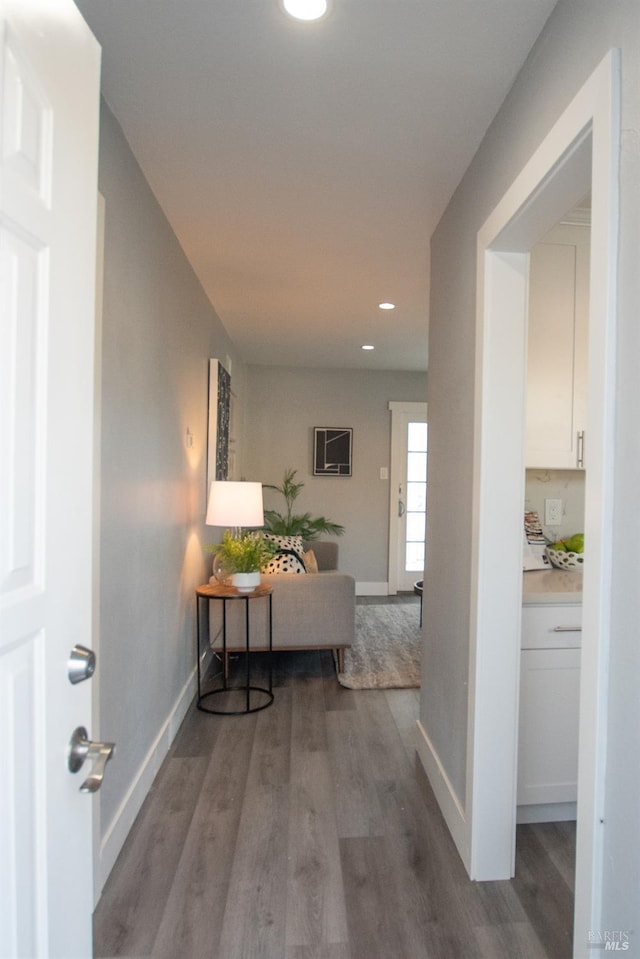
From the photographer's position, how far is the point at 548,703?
184 cm

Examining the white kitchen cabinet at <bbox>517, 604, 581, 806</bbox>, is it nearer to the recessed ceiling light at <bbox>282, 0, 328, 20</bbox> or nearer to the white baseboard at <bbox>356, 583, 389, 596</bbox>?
the recessed ceiling light at <bbox>282, 0, 328, 20</bbox>

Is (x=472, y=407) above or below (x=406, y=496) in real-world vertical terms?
Answer: above

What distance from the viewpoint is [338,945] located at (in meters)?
1.37

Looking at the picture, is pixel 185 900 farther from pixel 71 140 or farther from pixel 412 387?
pixel 412 387

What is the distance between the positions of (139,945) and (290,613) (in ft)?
6.03

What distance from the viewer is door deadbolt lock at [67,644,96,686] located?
712mm

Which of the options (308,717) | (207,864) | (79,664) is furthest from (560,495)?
(79,664)

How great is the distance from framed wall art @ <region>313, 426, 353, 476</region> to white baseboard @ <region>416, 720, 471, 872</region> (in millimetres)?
3391

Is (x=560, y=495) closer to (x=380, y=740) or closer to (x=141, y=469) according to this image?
(x=380, y=740)

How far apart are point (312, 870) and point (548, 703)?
1.00 metres

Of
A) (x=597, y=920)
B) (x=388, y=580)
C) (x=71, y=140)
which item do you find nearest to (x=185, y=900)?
(x=597, y=920)

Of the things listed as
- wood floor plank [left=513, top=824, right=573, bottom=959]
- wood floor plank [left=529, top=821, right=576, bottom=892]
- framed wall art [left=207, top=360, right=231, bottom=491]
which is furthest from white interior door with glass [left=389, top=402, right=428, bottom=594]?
wood floor plank [left=513, top=824, right=573, bottom=959]

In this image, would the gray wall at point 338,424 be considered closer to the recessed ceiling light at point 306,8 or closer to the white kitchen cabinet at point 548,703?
the white kitchen cabinet at point 548,703

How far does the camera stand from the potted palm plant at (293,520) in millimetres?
5293
